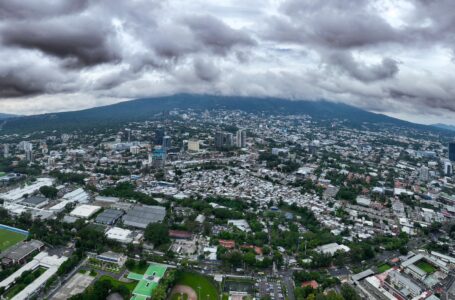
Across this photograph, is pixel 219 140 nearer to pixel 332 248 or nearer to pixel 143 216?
pixel 143 216

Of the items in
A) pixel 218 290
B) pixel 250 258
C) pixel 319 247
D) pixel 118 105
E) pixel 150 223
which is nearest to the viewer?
pixel 218 290

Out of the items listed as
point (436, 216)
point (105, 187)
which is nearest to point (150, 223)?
point (105, 187)

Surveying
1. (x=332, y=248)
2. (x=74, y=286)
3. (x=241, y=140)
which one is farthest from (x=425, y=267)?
(x=241, y=140)

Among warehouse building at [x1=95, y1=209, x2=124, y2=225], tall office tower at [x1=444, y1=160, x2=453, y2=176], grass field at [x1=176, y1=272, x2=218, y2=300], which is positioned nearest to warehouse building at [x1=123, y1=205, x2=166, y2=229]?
warehouse building at [x1=95, y1=209, x2=124, y2=225]

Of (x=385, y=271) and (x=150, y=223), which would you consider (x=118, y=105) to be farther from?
(x=385, y=271)

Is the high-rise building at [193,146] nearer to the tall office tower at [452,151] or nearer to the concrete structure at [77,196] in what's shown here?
the concrete structure at [77,196]

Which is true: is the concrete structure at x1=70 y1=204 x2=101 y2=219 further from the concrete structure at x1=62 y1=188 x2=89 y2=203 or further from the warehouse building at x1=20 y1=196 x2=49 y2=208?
the warehouse building at x1=20 y1=196 x2=49 y2=208

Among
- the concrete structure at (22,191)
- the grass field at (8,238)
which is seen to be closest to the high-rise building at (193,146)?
the concrete structure at (22,191)
